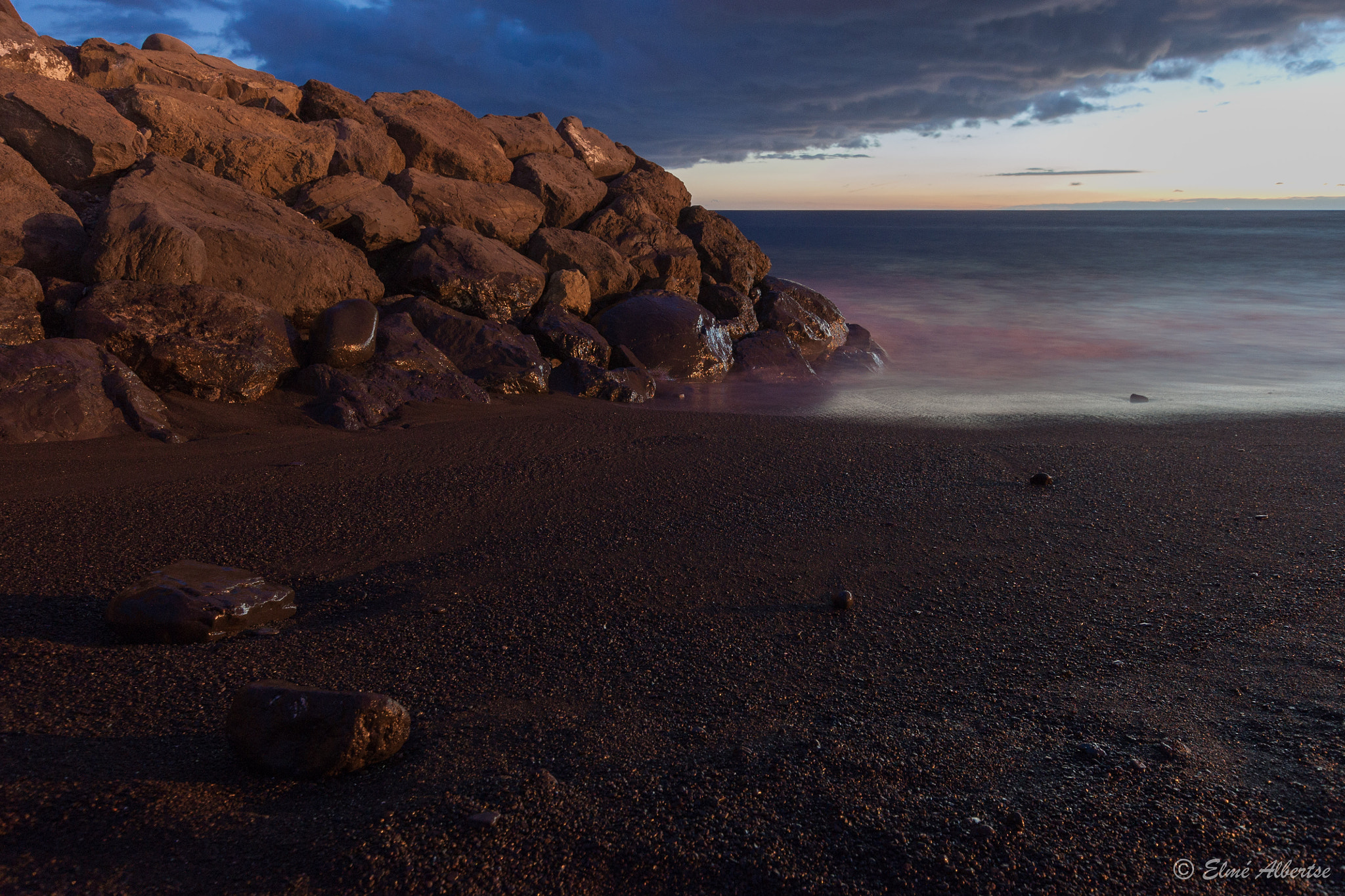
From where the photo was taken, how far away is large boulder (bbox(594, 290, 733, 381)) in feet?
29.8

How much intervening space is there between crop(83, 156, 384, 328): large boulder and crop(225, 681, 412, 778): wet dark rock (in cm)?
554

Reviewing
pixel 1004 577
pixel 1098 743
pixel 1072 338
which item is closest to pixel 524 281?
pixel 1004 577

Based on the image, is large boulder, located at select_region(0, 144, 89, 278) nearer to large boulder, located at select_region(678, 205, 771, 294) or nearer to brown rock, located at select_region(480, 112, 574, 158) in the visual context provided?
brown rock, located at select_region(480, 112, 574, 158)

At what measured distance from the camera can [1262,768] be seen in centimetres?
238

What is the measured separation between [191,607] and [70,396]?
11.0 feet

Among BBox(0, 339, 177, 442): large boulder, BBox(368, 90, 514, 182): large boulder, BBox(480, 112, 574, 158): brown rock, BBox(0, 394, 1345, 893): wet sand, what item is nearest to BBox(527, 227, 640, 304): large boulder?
BBox(368, 90, 514, 182): large boulder

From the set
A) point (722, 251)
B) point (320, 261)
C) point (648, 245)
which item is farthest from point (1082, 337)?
point (320, 261)

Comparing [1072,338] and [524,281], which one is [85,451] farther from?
[1072,338]

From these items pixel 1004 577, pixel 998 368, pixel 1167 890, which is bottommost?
pixel 1167 890

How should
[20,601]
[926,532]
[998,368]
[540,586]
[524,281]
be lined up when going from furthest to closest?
[998,368] < [524,281] < [926,532] < [540,586] < [20,601]

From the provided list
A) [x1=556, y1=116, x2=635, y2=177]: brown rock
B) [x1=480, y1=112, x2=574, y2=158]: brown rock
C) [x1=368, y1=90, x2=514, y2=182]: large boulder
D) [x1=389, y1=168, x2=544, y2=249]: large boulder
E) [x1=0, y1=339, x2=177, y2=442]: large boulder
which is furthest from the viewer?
[x1=556, y1=116, x2=635, y2=177]: brown rock

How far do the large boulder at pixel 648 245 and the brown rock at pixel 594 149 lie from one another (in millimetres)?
1284

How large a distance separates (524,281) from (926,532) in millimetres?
5797

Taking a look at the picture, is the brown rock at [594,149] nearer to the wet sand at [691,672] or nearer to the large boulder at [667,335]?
the large boulder at [667,335]
